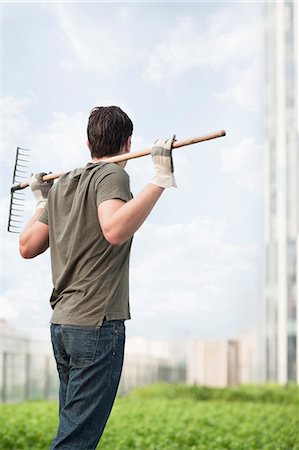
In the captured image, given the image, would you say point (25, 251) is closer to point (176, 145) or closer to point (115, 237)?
point (115, 237)

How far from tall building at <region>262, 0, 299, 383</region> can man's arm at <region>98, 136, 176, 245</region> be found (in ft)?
37.5

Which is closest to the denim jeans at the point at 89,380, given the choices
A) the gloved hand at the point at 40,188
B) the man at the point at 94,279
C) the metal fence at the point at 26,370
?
the man at the point at 94,279

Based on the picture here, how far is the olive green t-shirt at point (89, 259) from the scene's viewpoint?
86.7 inches

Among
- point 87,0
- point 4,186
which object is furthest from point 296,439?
point 87,0

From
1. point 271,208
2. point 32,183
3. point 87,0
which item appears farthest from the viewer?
point 271,208

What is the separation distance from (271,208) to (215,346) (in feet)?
7.85

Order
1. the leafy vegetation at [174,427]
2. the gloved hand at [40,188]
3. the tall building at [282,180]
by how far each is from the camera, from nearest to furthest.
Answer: the gloved hand at [40,188]
the leafy vegetation at [174,427]
the tall building at [282,180]

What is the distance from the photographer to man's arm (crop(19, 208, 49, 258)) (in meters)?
2.46

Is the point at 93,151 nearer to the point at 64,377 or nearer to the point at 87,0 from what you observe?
the point at 64,377

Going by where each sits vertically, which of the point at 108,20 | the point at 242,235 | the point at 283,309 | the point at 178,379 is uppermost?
the point at 108,20

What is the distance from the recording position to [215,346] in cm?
1416

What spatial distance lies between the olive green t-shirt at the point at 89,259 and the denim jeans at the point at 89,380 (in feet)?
0.12

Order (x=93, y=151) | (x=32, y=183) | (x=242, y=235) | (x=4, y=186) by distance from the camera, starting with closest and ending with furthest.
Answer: (x=93, y=151) < (x=32, y=183) < (x=4, y=186) < (x=242, y=235)

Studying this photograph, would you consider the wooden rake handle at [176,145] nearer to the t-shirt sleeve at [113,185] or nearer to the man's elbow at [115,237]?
the t-shirt sleeve at [113,185]
